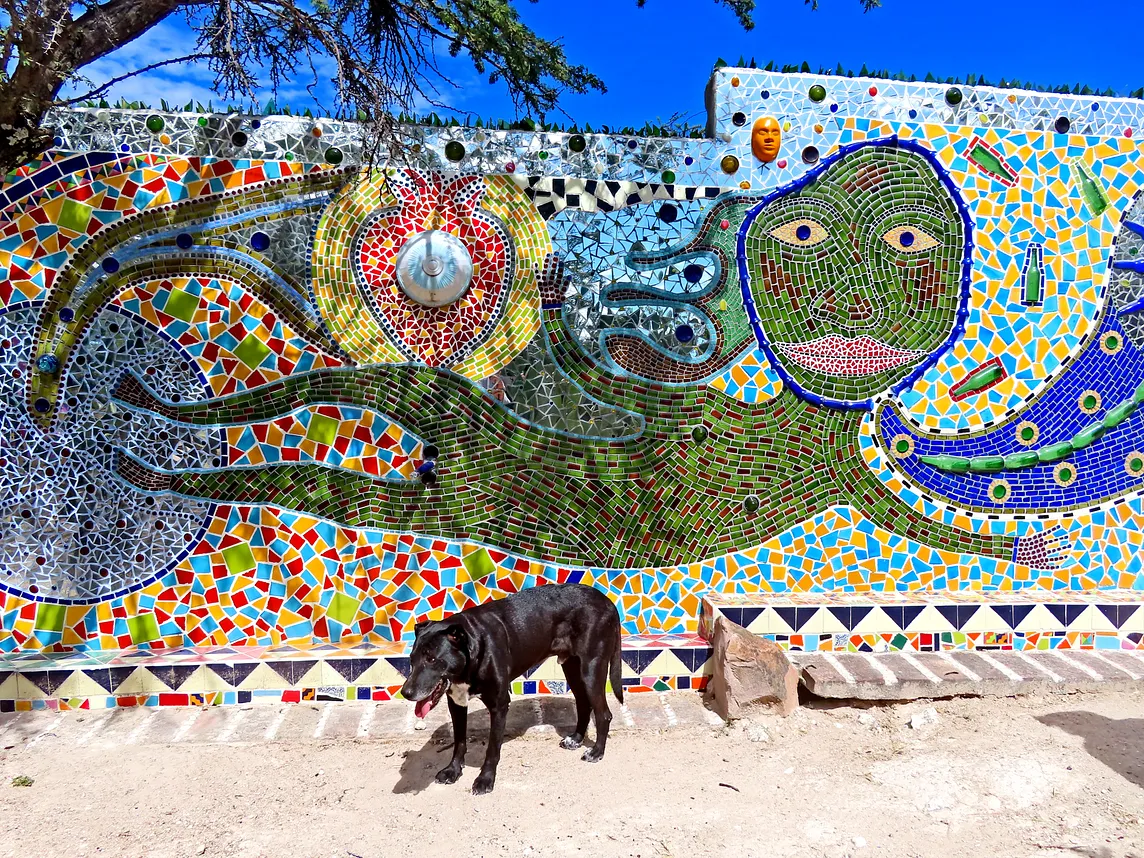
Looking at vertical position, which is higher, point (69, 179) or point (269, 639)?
point (69, 179)

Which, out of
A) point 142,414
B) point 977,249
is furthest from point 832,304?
point 142,414

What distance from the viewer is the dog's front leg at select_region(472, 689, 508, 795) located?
360cm

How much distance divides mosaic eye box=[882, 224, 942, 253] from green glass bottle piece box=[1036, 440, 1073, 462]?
149 centimetres

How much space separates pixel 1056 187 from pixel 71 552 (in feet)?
20.9

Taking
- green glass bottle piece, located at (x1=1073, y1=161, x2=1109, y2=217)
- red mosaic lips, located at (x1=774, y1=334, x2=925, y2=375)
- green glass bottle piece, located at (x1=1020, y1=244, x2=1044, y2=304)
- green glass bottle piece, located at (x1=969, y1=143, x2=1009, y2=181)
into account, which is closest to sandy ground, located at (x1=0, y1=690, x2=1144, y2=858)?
red mosaic lips, located at (x1=774, y1=334, x2=925, y2=375)

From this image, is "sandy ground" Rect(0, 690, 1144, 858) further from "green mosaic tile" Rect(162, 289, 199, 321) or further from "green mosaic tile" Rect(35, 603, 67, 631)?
"green mosaic tile" Rect(162, 289, 199, 321)

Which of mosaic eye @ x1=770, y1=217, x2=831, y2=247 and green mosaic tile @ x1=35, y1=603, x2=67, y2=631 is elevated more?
mosaic eye @ x1=770, y1=217, x2=831, y2=247

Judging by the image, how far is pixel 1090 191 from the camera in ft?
17.4

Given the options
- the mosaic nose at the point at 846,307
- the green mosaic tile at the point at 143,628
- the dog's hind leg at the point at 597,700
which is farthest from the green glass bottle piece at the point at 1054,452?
the green mosaic tile at the point at 143,628

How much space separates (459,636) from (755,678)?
1747 millimetres

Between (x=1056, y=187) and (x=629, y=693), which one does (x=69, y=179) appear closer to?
(x=629, y=693)

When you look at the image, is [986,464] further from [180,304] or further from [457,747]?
[180,304]

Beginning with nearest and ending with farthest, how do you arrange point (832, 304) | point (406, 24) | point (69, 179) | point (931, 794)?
point (931, 794) < point (69, 179) < point (832, 304) < point (406, 24)

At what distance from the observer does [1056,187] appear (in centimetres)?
528
